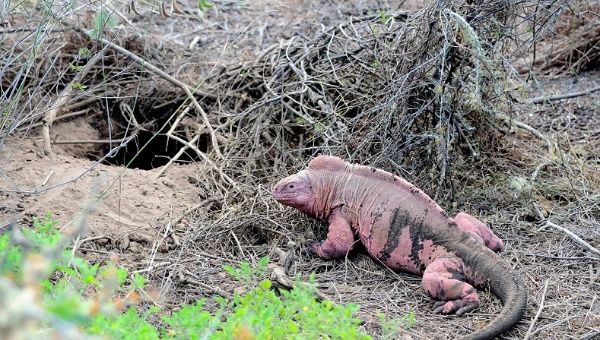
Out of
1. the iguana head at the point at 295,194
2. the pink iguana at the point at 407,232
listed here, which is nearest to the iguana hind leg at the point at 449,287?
the pink iguana at the point at 407,232

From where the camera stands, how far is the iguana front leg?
20.7ft

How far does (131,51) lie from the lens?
9.16m

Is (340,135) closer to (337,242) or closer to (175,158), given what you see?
(337,242)

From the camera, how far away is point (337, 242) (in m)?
6.32

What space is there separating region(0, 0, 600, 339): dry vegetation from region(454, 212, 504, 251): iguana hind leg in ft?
0.79

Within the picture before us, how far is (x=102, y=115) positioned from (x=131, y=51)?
2.66 feet

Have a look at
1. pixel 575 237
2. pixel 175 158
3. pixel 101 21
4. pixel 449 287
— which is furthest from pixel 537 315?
pixel 101 21

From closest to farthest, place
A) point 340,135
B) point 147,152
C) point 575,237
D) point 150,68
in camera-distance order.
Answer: point 575,237
point 340,135
point 150,68
point 147,152

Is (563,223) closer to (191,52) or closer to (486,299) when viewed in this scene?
(486,299)

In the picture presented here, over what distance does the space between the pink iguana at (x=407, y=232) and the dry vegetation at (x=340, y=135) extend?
13 centimetres

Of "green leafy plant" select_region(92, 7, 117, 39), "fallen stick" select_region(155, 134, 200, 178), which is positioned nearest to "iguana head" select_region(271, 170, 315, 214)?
"fallen stick" select_region(155, 134, 200, 178)

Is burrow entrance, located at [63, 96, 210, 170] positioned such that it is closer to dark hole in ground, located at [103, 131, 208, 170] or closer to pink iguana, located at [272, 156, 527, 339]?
dark hole in ground, located at [103, 131, 208, 170]

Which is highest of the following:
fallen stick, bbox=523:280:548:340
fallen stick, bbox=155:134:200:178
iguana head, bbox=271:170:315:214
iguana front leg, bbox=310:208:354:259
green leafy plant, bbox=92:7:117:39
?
green leafy plant, bbox=92:7:117:39

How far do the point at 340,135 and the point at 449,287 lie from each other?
2.21 metres
